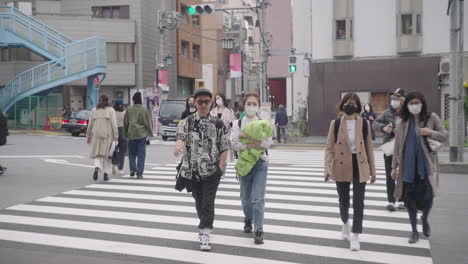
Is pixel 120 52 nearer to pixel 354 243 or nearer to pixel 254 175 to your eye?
pixel 254 175

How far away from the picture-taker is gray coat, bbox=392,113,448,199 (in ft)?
20.4

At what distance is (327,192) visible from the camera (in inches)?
407

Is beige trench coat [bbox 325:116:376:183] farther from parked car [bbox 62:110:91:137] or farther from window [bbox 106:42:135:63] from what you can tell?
window [bbox 106:42:135:63]

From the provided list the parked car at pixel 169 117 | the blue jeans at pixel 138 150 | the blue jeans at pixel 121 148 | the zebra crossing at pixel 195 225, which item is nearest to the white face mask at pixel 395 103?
the zebra crossing at pixel 195 225

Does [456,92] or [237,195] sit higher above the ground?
[456,92]

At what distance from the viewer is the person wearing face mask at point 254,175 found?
6328 millimetres

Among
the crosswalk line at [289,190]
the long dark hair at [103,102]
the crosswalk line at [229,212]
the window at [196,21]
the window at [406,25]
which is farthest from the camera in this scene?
the window at [196,21]

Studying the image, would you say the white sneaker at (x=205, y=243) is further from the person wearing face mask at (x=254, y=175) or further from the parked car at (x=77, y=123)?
the parked car at (x=77, y=123)

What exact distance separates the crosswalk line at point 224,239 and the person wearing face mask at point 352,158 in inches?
10.4

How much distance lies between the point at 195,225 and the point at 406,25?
2417cm

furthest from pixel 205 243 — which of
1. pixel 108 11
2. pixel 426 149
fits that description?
pixel 108 11

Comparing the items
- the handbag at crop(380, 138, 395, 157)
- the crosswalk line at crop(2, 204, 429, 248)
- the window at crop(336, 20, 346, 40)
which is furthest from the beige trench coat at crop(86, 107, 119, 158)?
the window at crop(336, 20, 346, 40)

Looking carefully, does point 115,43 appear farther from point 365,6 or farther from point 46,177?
point 46,177

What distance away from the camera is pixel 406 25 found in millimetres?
28688
